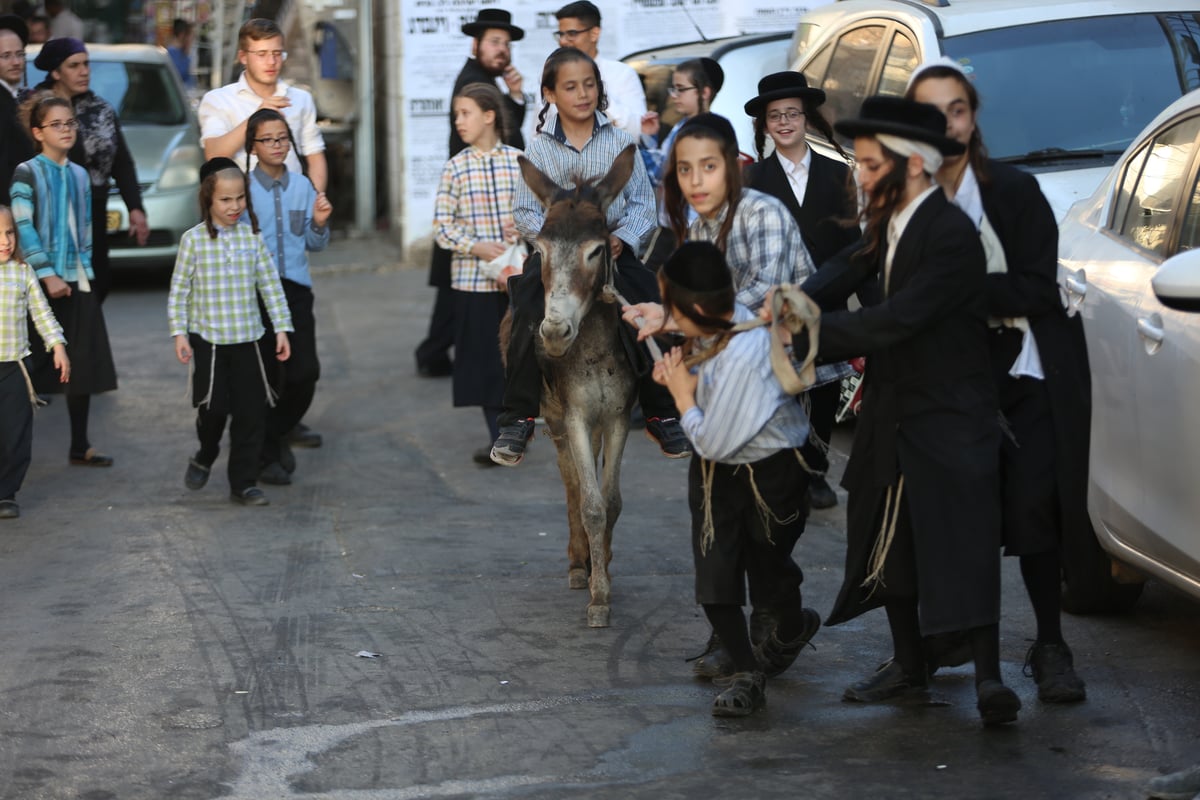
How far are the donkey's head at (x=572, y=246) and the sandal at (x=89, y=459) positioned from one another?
4184 millimetres

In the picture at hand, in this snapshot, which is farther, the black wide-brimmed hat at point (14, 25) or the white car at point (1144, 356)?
the black wide-brimmed hat at point (14, 25)

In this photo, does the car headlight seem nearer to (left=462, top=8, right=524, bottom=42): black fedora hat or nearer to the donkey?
(left=462, top=8, right=524, bottom=42): black fedora hat

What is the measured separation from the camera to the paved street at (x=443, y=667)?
17.5ft

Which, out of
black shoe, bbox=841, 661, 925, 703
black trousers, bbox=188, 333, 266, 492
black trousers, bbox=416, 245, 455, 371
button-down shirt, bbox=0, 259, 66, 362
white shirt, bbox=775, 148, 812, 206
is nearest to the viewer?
black shoe, bbox=841, 661, 925, 703

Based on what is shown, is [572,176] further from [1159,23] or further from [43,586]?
[1159,23]

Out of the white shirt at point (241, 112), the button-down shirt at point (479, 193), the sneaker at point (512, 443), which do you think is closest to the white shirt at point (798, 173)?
the sneaker at point (512, 443)

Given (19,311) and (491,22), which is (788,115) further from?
(19,311)

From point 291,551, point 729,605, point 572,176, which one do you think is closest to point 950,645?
point 729,605

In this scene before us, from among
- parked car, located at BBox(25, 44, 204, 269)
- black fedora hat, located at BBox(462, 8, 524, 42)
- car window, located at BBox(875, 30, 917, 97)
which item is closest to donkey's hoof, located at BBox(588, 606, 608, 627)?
car window, located at BBox(875, 30, 917, 97)

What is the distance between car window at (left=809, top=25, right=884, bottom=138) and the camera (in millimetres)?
10156

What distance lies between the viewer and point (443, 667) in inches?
255

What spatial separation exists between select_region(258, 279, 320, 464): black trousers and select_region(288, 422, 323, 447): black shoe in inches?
27.3

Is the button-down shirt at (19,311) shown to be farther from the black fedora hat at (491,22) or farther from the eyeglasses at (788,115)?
the eyeglasses at (788,115)

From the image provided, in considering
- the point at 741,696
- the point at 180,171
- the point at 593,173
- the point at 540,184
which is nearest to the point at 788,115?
the point at 593,173
